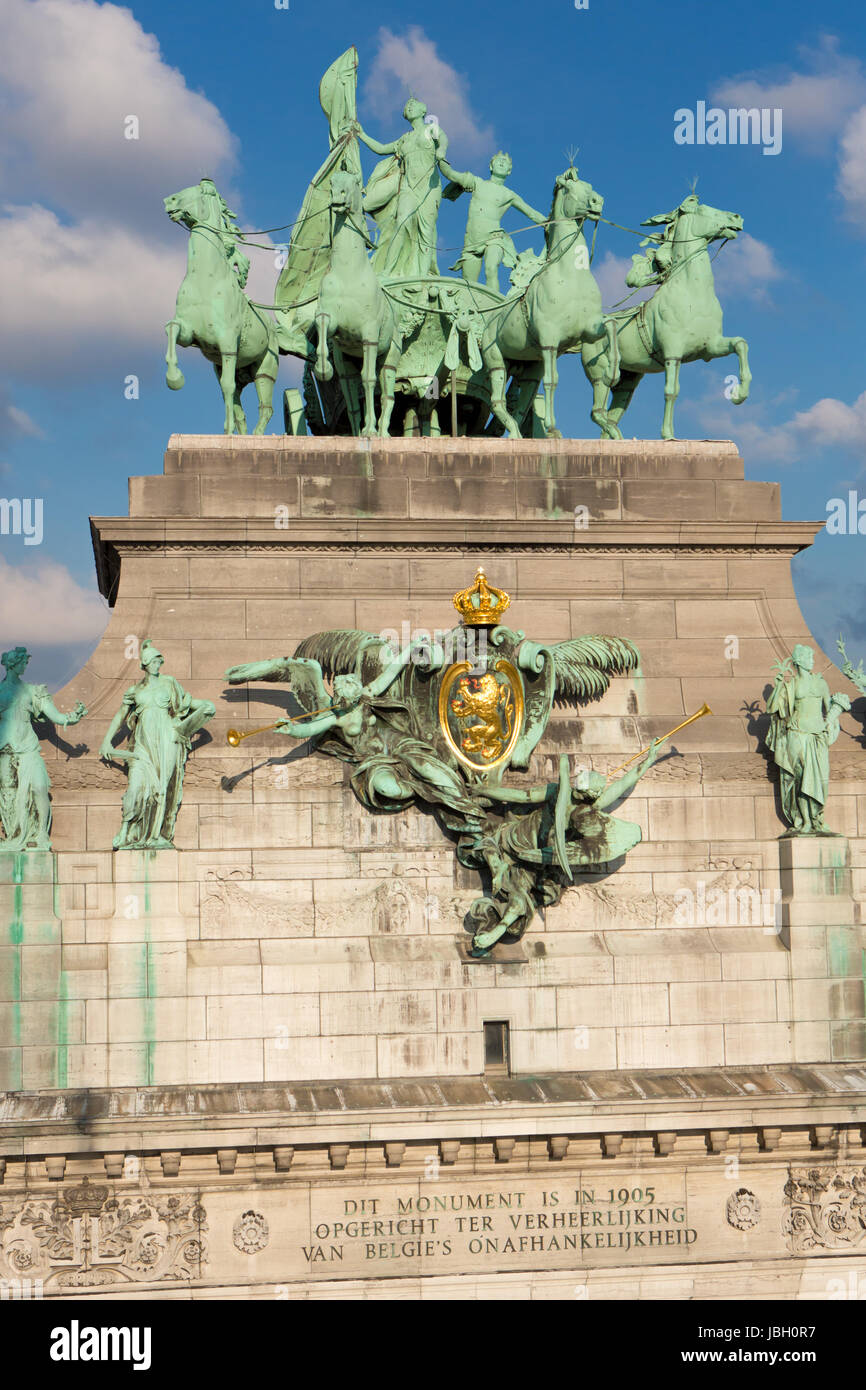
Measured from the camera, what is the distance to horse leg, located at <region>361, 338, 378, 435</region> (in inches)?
1163

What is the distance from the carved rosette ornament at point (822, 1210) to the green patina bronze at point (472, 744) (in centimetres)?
443

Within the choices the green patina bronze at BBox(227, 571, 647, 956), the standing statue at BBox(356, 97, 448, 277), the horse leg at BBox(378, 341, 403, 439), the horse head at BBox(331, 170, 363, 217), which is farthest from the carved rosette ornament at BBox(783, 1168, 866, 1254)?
the standing statue at BBox(356, 97, 448, 277)

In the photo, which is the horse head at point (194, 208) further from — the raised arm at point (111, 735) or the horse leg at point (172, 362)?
the raised arm at point (111, 735)

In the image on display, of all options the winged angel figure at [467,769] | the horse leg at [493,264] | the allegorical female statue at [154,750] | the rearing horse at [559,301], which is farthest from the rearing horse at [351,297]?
the allegorical female statue at [154,750]

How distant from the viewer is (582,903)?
2619cm

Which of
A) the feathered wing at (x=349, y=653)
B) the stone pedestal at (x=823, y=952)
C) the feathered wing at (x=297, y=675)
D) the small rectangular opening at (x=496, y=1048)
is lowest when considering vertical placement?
the small rectangular opening at (x=496, y=1048)

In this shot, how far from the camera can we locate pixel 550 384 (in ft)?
98.4

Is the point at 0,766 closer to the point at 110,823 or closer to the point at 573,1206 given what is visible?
the point at 110,823

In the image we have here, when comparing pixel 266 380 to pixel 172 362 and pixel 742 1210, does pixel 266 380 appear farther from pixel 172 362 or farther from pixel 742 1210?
pixel 742 1210

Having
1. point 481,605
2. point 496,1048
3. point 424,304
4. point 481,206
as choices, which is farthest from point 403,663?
point 481,206

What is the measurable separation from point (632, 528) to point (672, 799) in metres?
4.12

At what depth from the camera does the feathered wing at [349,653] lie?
26594 millimetres

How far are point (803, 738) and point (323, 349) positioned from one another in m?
8.48

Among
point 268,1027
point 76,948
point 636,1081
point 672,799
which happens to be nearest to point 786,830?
point 672,799
